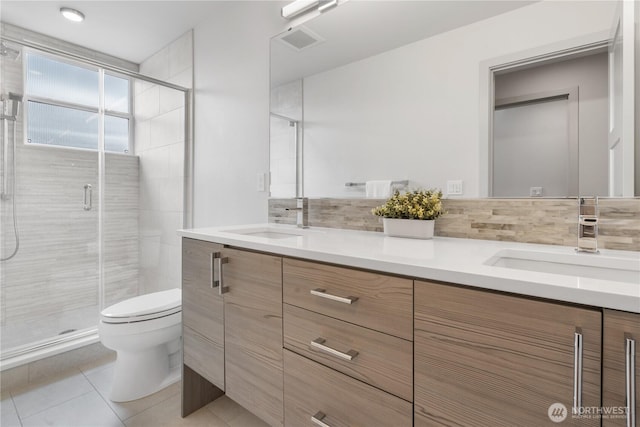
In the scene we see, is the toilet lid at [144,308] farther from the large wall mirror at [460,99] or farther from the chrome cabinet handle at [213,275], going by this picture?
the large wall mirror at [460,99]

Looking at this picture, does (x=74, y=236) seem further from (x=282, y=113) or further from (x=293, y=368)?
(x=293, y=368)

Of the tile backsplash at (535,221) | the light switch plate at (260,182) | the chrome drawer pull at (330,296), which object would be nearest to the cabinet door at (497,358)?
the chrome drawer pull at (330,296)

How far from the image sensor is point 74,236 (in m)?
2.17

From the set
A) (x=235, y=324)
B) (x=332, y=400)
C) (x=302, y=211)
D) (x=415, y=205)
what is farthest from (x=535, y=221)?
(x=235, y=324)

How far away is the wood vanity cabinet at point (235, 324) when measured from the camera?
1.06 metres

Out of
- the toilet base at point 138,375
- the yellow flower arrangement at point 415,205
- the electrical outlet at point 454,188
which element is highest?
the electrical outlet at point 454,188

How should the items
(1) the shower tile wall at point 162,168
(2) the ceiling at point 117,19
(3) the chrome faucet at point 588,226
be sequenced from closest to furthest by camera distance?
(3) the chrome faucet at point 588,226 < (2) the ceiling at point 117,19 < (1) the shower tile wall at point 162,168

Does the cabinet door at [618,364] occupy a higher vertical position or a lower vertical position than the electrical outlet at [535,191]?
lower

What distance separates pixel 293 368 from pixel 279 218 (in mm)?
991

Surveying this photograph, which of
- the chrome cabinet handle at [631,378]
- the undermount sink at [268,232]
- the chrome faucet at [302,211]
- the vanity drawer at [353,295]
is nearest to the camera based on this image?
the chrome cabinet handle at [631,378]

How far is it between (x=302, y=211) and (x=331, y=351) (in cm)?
91

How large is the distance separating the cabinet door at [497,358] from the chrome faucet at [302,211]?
102 cm

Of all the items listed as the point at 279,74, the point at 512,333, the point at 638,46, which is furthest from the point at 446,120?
the point at 279,74

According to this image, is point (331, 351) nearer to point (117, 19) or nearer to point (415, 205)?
point (415, 205)
